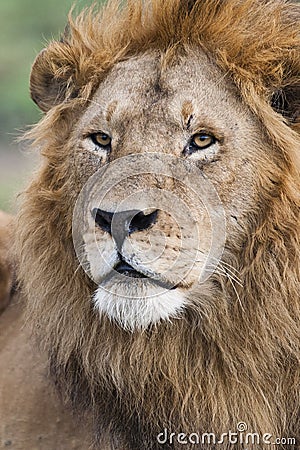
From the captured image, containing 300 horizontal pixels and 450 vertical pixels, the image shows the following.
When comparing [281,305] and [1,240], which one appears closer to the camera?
[281,305]

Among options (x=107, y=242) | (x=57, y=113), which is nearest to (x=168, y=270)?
(x=107, y=242)

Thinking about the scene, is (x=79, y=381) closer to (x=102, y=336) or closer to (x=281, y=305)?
(x=102, y=336)

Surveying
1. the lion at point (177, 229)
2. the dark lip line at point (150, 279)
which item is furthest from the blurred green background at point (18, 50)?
the dark lip line at point (150, 279)

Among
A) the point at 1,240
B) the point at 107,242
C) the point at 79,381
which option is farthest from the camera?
the point at 1,240

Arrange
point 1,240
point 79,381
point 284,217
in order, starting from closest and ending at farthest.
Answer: point 284,217 < point 79,381 < point 1,240

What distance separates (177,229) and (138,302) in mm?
273

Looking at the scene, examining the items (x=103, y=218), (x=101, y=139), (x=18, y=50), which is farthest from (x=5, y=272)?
(x=18, y=50)

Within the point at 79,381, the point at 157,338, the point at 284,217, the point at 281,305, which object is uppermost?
the point at 284,217

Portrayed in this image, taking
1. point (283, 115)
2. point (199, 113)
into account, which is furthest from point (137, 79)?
point (283, 115)

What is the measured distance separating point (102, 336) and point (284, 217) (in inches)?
31.5

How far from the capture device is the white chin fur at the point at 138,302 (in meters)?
3.13

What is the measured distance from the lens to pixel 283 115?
3467mm

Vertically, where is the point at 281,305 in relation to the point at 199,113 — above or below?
below

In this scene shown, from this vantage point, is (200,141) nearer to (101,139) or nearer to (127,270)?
(101,139)
